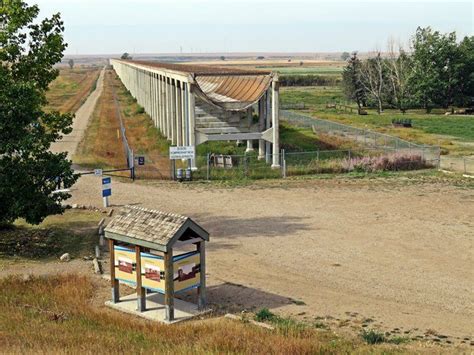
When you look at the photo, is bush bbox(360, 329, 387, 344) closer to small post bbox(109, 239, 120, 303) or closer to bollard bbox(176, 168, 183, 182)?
small post bbox(109, 239, 120, 303)

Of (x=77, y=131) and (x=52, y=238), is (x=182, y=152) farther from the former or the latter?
(x=77, y=131)

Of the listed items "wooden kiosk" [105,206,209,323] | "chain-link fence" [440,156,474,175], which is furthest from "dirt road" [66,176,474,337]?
"chain-link fence" [440,156,474,175]

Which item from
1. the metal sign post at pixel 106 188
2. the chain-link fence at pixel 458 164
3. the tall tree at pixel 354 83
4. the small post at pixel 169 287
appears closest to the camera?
the small post at pixel 169 287

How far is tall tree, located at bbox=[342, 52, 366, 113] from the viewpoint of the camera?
9225 cm

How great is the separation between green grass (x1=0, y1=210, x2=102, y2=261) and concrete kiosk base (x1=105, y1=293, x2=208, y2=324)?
5.33m

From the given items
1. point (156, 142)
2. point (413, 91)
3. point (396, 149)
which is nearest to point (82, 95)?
point (413, 91)

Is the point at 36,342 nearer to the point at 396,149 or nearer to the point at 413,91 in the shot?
the point at 396,149

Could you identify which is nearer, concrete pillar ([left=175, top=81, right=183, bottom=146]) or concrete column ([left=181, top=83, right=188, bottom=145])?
concrete column ([left=181, top=83, right=188, bottom=145])

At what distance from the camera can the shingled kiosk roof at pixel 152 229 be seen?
1547cm

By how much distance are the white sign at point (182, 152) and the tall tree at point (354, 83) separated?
195 ft

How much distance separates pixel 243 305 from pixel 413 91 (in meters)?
71.9

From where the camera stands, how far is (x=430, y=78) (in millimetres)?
81625

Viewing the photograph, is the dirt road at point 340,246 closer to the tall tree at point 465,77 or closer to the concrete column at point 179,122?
the concrete column at point 179,122

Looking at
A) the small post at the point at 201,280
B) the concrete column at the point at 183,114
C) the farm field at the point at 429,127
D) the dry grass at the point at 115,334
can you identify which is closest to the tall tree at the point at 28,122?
the dry grass at the point at 115,334
